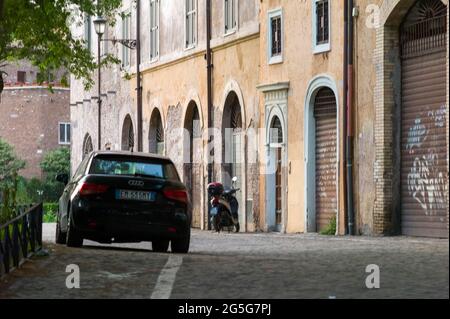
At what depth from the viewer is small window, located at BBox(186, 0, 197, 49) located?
39.9 metres

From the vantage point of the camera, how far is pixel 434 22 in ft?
79.4

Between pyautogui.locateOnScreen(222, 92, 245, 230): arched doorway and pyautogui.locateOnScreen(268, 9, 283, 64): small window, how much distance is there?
3515 millimetres

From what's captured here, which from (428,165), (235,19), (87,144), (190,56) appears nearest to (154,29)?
(190,56)

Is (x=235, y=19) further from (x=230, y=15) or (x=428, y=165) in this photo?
(x=428, y=165)

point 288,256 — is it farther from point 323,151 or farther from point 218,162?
point 218,162

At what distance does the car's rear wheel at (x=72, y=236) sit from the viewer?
19.3m

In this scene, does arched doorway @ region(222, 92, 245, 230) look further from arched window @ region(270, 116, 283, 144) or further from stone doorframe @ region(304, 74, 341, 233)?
stone doorframe @ region(304, 74, 341, 233)

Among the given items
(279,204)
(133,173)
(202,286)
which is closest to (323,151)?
(279,204)

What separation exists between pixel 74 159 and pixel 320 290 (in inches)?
1880

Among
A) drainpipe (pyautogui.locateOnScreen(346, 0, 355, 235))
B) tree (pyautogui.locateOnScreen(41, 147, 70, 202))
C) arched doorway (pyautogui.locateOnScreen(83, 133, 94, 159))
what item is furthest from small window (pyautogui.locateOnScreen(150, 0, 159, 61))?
tree (pyautogui.locateOnScreen(41, 147, 70, 202))

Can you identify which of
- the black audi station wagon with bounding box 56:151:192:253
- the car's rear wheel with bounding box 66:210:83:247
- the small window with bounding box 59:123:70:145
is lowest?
the car's rear wheel with bounding box 66:210:83:247

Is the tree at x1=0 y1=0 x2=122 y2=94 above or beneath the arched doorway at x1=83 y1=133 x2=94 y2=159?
above

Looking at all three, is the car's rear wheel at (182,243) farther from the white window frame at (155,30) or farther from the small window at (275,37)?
the white window frame at (155,30)

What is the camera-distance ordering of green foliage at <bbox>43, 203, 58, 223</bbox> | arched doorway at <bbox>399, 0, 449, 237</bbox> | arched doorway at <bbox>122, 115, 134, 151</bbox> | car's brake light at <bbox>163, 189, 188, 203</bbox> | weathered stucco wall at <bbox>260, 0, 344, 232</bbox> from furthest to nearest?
green foliage at <bbox>43, 203, 58, 223</bbox> → arched doorway at <bbox>122, 115, 134, 151</bbox> → weathered stucco wall at <bbox>260, 0, 344, 232</bbox> → arched doorway at <bbox>399, 0, 449, 237</bbox> → car's brake light at <bbox>163, 189, 188, 203</bbox>
